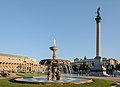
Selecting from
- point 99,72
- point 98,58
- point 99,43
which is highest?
point 99,43

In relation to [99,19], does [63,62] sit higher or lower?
lower

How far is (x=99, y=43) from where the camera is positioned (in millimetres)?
71938

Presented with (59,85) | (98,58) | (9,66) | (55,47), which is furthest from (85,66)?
(59,85)

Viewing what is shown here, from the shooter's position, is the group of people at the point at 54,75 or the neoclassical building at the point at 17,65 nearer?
the group of people at the point at 54,75

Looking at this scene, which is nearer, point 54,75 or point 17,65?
point 54,75

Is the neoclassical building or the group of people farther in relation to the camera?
the neoclassical building

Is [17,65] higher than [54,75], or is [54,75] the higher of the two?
[54,75]

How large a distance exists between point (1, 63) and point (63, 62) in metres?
91.8

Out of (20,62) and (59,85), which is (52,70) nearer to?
(59,85)

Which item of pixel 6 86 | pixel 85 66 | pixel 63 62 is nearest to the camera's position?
pixel 6 86

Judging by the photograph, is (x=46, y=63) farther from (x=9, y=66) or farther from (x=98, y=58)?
(x=9, y=66)

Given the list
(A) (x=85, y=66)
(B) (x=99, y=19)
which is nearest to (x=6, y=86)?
(B) (x=99, y=19)

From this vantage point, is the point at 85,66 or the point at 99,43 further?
the point at 85,66

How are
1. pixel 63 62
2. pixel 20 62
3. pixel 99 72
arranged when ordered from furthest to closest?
pixel 20 62
pixel 99 72
pixel 63 62
